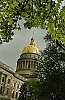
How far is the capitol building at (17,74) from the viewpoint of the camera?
1965 inches

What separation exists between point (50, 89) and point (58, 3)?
17539mm

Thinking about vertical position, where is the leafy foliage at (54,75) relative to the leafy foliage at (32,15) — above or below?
above

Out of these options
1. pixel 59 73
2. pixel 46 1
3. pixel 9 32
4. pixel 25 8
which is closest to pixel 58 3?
pixel 46 1

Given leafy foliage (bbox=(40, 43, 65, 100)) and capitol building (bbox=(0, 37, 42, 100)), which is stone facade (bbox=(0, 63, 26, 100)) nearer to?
capitol building (bbox=(0, 37, 42, 100))

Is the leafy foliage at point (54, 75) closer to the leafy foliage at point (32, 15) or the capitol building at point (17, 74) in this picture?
the capitol building at point (17, 74)

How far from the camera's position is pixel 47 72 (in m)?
23.5

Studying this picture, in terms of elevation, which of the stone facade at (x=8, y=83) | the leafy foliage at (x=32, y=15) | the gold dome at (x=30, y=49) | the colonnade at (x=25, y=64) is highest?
the gold dome at (x=30, y=49)

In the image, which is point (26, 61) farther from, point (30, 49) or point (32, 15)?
point (32, 15)

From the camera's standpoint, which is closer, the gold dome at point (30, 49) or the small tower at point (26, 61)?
the small tower at point (26, 61)

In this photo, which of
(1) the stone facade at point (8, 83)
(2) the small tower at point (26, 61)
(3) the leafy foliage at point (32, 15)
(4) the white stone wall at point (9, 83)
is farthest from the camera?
(2) the small tower at point (26, 61)

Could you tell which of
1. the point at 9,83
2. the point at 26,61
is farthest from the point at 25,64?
the point at 9,83

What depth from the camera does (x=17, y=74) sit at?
188ft

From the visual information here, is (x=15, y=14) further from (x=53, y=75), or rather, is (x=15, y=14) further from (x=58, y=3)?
(x=53, y=75)

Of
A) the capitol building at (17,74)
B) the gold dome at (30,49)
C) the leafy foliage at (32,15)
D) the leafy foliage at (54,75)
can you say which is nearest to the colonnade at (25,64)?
the capitol building at (17,74)
